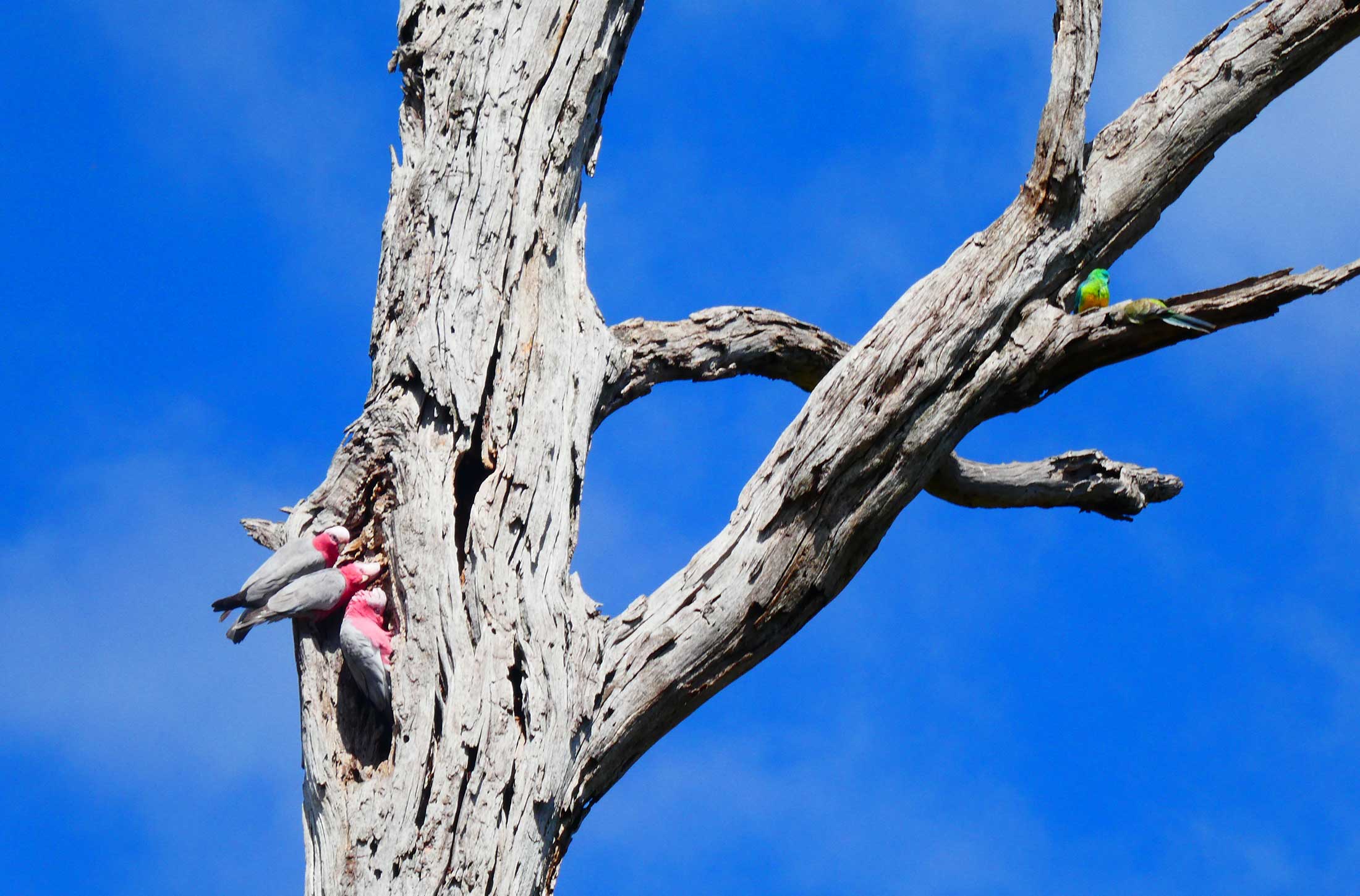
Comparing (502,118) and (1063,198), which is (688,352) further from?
(1063,198)

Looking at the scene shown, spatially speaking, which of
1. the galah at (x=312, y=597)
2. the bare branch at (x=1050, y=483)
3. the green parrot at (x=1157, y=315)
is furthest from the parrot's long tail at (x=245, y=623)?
the green parrot at (x=1157, y=315)

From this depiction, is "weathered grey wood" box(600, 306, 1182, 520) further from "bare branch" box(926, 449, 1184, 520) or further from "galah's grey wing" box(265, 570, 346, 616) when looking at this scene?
"galah's grey wing" box(265, 570, 346, 616)

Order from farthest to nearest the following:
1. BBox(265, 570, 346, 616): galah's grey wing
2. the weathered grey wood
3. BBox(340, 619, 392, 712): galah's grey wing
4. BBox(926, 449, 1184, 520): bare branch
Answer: BBox(926, 449, 1184, 520): bare branch, the weathered grey wood, BBox(265, 570, 346, 616): galah's grey wing, BBox(340, 619, 392, 712): galah's grey wing

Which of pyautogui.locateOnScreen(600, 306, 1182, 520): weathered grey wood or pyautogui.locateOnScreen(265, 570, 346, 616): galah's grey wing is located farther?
pyautogui.locateOnScreen(600, 306, 1182, 520): weathered grey wood

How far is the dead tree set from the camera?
379 centimetres

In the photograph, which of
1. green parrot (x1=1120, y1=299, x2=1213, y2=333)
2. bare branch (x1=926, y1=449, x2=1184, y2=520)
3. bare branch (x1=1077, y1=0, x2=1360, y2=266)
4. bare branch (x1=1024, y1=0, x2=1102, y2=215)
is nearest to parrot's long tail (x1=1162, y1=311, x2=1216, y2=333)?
green parrot (x1=1120, y1=299, x2=1213, y2=333)

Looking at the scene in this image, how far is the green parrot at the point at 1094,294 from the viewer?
201 inches

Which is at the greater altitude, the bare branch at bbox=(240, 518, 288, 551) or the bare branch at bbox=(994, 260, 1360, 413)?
the bare branch at bbox=(240, 518, 288, 551)

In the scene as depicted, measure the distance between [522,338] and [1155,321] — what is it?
2324 millimetres

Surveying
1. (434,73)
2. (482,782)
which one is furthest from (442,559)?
(434,73)

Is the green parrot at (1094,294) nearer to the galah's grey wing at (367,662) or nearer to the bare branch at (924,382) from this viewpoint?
the bare branch at (924,382)

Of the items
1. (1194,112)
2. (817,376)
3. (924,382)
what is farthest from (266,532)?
(1194,112)

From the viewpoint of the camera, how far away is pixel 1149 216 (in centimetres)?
498

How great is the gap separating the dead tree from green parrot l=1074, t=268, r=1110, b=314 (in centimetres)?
18
